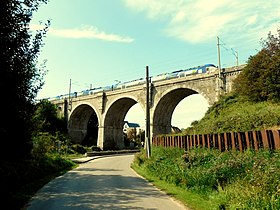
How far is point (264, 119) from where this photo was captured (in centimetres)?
1198

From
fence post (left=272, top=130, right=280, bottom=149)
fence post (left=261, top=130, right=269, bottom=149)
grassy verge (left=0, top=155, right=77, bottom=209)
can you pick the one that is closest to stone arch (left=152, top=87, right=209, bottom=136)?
grassy verge (left=0, top=155, right=77, bottom=209)

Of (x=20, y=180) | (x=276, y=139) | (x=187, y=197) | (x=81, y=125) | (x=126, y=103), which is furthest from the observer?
(x=81, y=125)

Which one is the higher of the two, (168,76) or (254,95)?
(168,76)

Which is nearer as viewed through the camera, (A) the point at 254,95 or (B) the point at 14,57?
(B) the point at 14,57

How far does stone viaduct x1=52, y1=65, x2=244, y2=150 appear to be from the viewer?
85.1 ft

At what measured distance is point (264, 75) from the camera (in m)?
16.2

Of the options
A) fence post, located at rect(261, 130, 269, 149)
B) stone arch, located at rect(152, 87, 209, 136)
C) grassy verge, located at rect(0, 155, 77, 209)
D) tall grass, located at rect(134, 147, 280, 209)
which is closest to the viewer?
tall grass, located at rect(134, 147, 280, 209)

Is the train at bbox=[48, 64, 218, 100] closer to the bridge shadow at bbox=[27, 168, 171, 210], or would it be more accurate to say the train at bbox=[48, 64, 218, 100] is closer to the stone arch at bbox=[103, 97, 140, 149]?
the stone arch at bbox=[103, 97, 140, 149]

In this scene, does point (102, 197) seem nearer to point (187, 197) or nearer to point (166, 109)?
point (187, 197)

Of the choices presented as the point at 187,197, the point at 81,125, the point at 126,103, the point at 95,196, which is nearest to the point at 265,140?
the point at 187,197

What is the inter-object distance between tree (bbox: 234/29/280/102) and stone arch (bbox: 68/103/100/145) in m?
29.6

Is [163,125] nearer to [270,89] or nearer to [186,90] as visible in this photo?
[186,90]

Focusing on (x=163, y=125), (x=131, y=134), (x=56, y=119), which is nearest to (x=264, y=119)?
(x=163, y=125)

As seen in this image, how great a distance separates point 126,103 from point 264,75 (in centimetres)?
2460
